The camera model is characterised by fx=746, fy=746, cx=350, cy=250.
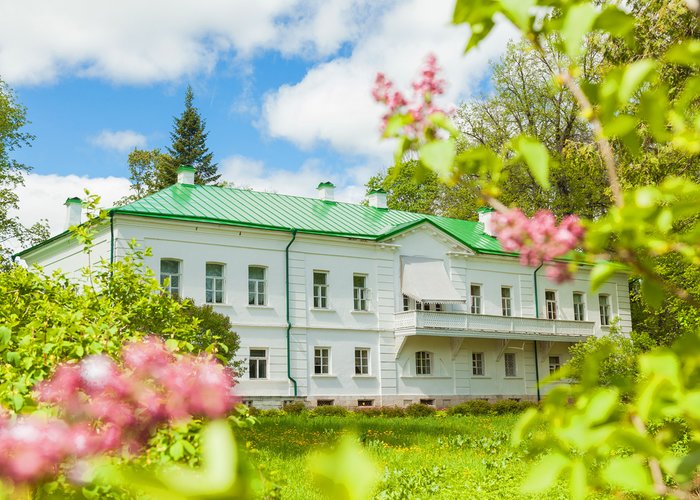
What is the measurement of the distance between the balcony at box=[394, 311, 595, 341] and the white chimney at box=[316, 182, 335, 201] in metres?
6.43

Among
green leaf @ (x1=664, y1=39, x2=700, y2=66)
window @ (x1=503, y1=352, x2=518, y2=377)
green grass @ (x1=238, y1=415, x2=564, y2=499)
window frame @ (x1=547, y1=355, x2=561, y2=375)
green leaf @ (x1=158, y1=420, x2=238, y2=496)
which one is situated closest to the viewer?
green leaf @ (x1=158, y1=420, x2=238, y2=496)

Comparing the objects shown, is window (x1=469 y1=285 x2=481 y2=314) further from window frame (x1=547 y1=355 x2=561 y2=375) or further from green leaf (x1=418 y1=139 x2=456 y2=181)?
green leaf (x1=418 y1=139 x2=456 y2=181)

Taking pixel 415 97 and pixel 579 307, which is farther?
pixel 579 307

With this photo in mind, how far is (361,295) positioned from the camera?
101 ft

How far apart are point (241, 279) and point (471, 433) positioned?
471 inches

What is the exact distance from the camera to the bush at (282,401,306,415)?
25.9 m

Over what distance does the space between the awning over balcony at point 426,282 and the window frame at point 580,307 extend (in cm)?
857

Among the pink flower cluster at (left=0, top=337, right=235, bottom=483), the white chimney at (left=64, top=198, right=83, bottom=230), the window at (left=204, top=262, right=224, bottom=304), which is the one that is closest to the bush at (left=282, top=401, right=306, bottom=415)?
the window at (left=204, top=262, right=224, bottom=304)

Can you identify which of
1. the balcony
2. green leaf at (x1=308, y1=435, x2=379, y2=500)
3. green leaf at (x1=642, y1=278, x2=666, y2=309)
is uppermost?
the balcony

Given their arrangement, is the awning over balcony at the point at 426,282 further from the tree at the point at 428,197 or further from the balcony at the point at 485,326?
the tree at the point at 428,197

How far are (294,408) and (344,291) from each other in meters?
5.85

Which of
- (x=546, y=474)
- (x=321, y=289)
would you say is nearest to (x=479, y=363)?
(x=321, y=289)

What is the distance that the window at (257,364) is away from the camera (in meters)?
27.3

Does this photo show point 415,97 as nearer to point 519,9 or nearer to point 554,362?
point 519,9
